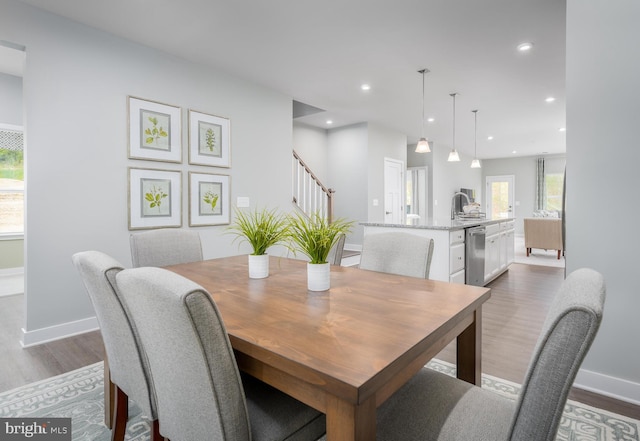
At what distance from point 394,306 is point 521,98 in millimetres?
5161

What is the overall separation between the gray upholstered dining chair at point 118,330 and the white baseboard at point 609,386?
91.7 inches

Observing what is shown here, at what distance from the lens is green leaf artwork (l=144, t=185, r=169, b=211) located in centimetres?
335

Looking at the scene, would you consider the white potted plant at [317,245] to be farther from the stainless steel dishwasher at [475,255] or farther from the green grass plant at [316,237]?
the stainless steel dishwasher at [475,255]

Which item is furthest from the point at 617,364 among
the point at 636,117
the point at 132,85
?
the point at 132,85

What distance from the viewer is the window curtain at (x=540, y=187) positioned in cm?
1082

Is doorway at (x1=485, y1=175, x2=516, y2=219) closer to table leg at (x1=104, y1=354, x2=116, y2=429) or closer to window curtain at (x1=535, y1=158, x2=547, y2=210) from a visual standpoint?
window curtain at (x1=535, y1=158, x2=547, y2=210)

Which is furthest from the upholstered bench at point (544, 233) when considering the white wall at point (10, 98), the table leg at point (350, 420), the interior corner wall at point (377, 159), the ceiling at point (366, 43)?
the white wall at point (10, 98)

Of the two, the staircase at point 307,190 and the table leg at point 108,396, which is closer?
the table leg at point 108,396

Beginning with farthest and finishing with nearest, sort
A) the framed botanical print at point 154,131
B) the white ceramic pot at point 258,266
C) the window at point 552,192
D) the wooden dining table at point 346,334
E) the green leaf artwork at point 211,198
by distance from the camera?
the window at point 552,192 → the green leaf artwork at point 211,198 → the framed botanical print at point 154,131 → the white ceramic pot at point 258,266 → the wooden dining table at point 346,334

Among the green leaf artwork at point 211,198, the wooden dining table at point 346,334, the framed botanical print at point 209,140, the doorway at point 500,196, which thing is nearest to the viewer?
the wooden dining table at point 346,334

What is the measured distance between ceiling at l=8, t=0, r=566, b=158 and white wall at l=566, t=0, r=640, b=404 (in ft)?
2.90

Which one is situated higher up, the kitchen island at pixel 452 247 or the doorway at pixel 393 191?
the doorway at pixel 393 191

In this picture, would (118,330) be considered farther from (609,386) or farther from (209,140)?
(209,140)

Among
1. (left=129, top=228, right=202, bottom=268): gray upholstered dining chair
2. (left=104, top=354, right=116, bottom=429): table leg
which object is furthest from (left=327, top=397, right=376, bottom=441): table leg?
(left=129, top=228, right=202, bottom=268): gray upholstered dining chair
